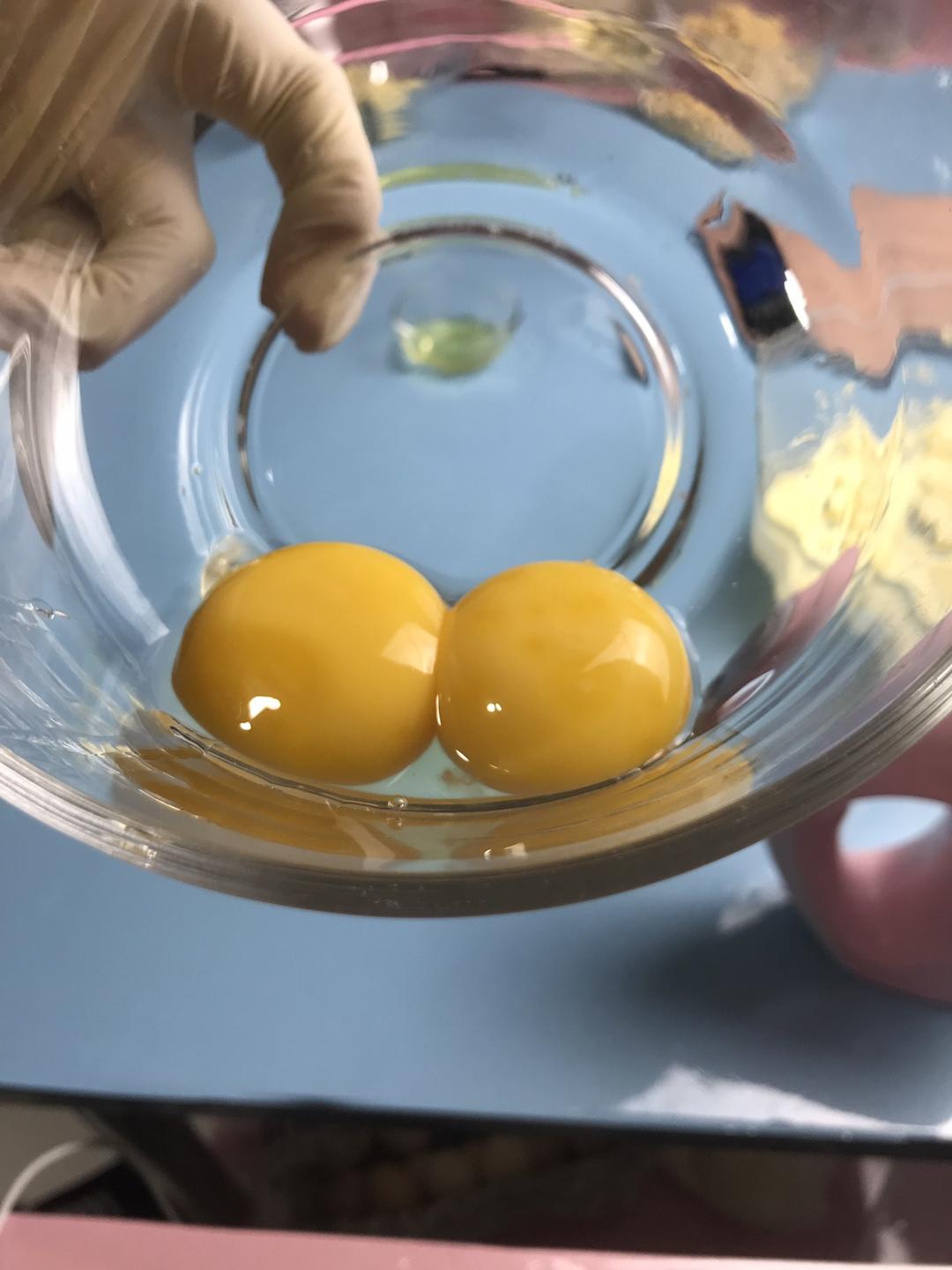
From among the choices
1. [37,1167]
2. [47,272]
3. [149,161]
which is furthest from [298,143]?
[37,1167]

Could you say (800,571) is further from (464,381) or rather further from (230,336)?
(230,336)

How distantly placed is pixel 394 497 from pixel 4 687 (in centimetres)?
31

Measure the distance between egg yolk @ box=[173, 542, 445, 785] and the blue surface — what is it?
0.12m

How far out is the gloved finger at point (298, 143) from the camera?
2.56 feet

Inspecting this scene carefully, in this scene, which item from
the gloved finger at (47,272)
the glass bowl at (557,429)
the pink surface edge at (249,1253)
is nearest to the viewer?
the glass bowl at (557,429)

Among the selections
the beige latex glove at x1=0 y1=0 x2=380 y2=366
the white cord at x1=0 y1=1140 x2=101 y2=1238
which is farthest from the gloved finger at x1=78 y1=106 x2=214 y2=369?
the white cord at x1=0 y1=1140 x2=101 y2=1238

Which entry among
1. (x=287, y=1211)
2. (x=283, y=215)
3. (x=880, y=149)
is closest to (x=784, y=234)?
(x=880, y=149)

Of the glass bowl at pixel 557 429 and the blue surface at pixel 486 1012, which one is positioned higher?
the glass bowl at pixel 557 429

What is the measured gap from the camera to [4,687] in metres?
0.53

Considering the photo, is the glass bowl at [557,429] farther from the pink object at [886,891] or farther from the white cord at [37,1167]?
the white cord at [37,1167]

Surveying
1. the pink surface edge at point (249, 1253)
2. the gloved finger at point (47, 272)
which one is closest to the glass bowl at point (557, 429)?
the gloved finger at point (47, 272)

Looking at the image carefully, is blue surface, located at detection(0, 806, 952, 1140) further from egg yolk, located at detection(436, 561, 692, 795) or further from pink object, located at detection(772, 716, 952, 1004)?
egg yolk, located at detection(436, 561, 692, 795)

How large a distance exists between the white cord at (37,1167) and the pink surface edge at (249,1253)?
0.20 feet

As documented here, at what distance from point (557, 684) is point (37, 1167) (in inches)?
20.9
